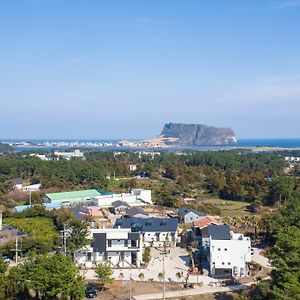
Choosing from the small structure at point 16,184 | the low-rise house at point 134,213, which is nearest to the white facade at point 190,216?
the low-rise house at point 134,213

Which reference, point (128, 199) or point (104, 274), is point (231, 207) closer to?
point (128, 199)

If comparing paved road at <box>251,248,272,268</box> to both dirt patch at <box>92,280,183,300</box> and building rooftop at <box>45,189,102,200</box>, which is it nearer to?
dirt patch at <box>92,280,183,300</box>

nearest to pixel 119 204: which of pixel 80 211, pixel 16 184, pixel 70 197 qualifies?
pixel 80 211

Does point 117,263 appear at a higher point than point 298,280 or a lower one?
lower

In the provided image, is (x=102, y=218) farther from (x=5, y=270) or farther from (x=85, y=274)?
(x=5, y=270)

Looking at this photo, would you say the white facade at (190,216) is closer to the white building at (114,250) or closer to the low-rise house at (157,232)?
the low-rise house at (157,232)

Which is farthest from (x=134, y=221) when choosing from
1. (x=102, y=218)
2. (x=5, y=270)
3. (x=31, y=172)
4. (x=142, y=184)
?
(x=31, y=172)

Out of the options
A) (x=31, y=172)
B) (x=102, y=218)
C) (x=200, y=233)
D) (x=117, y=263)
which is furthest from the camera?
(x=31, y=172)
